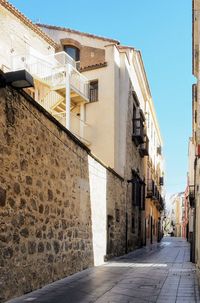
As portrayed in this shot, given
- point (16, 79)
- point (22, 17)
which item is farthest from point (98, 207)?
point (22, 17)

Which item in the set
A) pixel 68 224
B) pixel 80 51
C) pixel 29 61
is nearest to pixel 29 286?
pixel 68 224

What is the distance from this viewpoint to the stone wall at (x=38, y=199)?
622 centimetres

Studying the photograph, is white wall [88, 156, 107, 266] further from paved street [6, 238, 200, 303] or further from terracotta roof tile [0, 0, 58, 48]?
terracotta roof tile [0, 0, 58, 48]

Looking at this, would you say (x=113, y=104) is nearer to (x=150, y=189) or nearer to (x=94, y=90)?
(x=94, y=90)

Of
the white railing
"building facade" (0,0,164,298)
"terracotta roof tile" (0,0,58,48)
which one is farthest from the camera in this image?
the white railing

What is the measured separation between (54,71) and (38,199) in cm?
1178

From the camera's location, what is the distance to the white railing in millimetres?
17470

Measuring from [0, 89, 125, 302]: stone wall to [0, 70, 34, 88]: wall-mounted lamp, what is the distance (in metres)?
0.14

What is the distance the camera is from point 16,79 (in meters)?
6.19

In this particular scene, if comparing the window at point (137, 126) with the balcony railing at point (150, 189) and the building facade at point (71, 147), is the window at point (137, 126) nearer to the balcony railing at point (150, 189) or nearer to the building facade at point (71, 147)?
the building facade at point (71, 147)

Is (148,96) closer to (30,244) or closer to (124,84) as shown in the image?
(124,84)

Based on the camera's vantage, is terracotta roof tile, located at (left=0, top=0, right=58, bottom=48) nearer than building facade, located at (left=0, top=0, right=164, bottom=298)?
No

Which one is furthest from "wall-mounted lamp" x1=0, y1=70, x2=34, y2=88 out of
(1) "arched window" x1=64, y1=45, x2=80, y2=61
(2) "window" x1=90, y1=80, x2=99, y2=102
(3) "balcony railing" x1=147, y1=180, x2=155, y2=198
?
(3) "balcony railing" x1=147, y1=180, x2=155, y2=198

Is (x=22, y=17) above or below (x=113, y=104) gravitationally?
above
